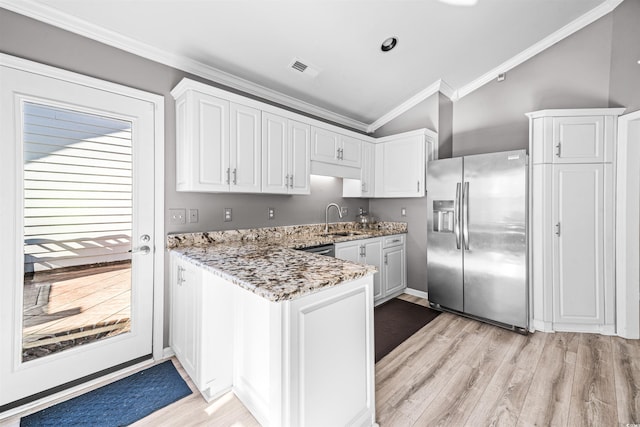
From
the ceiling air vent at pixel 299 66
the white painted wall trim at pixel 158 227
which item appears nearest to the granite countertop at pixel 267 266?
the white painted wall trim at pixel 158 227

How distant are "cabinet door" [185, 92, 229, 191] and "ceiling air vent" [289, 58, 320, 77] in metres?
0.83

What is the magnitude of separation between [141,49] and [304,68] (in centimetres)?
141

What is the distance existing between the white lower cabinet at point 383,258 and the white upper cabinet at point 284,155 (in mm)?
829

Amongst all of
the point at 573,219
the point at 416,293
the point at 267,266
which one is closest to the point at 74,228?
the point at 267,266

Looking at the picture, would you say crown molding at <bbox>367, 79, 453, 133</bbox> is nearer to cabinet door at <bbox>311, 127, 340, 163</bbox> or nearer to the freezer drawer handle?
cabinet door at <bbox>311, 127, 340, 163</bbox>

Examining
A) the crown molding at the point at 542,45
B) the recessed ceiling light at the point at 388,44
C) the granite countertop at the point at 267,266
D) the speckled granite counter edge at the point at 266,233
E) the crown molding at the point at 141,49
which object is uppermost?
the crown molding at the point at 542,45

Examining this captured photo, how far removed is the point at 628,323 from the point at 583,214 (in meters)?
1.09

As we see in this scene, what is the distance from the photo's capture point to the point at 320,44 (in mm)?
2518

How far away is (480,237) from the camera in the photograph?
290cm

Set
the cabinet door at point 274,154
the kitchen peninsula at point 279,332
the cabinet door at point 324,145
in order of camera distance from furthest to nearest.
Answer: the cabinet door at point 324,145, the cabinet door at point 274,154, the kitchen peninsula at point 279,332

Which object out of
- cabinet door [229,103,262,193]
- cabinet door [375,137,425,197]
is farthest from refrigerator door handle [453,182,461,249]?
cabinet door [229,103,262,193]

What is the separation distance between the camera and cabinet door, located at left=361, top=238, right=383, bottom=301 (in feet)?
→ 10.6

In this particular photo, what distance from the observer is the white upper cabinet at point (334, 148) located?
3062 millimetres

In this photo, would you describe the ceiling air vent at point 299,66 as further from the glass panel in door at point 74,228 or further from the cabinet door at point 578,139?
the cabinet door at point 578,139
